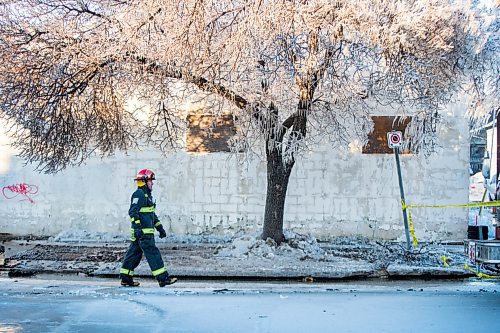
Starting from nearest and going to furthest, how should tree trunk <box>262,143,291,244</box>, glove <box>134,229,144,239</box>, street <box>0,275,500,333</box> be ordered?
street <box>0,275,500,333</box>
glove <box>134,229,144,239</box>
tree trunk <box>262,143,291,244</box>

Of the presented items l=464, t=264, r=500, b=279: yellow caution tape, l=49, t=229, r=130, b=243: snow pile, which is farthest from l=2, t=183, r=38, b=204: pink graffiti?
l=464, t=264, r=500, b=279: yellow caution tape

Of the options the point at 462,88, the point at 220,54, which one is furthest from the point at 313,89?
the point at 462,88

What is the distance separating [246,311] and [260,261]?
5003 mm

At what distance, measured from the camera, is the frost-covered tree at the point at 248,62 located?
30.3 ft

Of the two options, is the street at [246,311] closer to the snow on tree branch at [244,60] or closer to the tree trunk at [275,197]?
the snow on tree branch at [244,60]

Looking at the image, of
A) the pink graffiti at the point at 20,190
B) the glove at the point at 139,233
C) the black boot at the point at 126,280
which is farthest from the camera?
the pink graffiti at the point at 20,190

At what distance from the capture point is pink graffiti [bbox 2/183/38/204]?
1474 centimetres

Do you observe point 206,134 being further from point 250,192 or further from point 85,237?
point 85,237

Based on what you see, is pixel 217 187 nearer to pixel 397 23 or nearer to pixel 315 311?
pixel 397 23

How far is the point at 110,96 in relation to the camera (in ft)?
37.0

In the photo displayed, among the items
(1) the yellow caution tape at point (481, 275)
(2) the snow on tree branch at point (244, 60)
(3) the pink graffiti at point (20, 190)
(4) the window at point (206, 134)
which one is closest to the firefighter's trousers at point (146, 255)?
(2) the snow on tree branch at point (244, 60)

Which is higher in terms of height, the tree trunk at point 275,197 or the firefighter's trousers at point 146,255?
the tree trunk at point 275,197

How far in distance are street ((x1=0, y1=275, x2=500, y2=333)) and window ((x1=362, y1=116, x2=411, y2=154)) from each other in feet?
22.9

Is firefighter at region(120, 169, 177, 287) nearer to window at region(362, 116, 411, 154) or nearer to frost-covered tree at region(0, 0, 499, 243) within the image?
frost-covered tree at region(0, 0, 499, 243)
